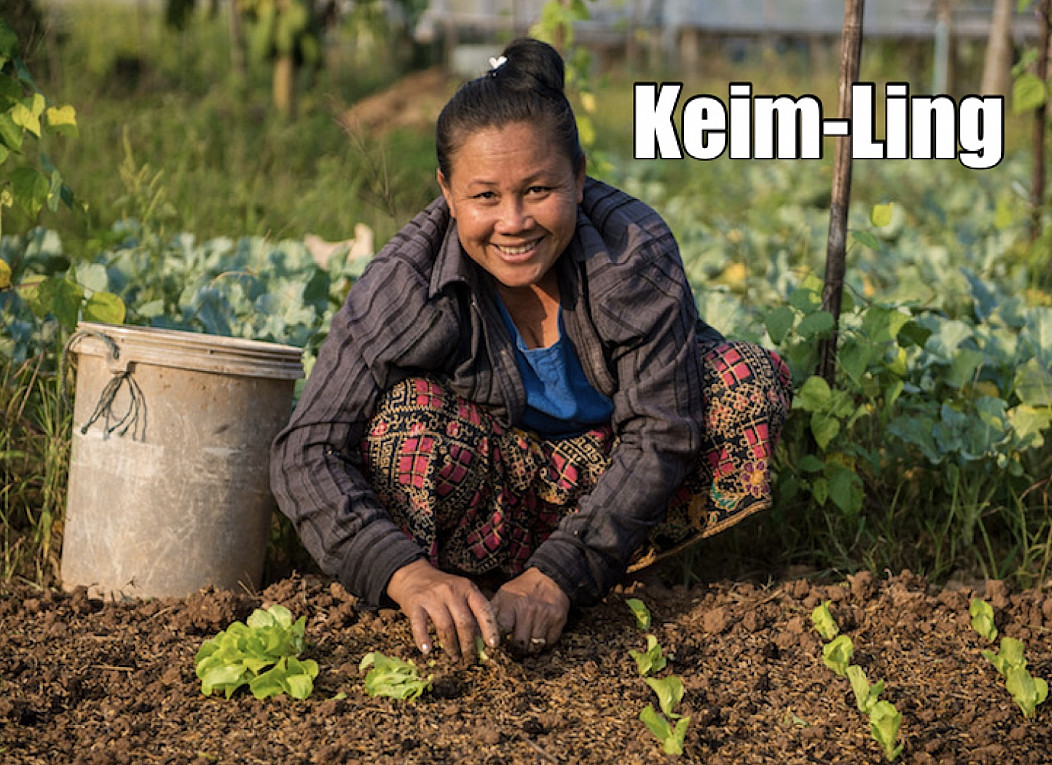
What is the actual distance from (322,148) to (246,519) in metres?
4.97

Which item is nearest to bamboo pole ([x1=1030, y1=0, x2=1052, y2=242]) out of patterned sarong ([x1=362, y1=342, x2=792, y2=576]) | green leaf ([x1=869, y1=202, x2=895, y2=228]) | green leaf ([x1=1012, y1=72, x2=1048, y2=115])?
green leaf ([x1=1012, y1=72, x2=1048, y2=115])

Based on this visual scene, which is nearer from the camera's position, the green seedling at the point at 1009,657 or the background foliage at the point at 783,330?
the green seedling at the point at 1009,657

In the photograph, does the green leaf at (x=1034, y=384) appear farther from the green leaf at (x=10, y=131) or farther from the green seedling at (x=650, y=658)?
the green leaf at (x=10, y=131)

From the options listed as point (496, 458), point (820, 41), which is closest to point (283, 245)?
point (496, 458)

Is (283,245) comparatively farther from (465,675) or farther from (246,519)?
(465,675)

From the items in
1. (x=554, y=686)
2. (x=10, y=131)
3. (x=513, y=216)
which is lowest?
(x=554, y=686)

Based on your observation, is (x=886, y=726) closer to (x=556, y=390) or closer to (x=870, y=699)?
(x=870, y=699)

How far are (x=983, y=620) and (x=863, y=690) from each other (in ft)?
1.54

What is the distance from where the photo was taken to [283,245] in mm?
3516

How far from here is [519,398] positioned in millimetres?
2275

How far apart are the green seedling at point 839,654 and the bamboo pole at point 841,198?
0.83m

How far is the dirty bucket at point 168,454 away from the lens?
7.71 ft

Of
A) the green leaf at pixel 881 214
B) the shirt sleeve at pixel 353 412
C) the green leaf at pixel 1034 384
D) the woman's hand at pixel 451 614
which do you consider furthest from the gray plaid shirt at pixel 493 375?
the green leaf at pixel 1034 384

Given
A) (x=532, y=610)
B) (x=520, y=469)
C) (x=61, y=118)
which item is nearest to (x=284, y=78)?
(x=61, y=118)
